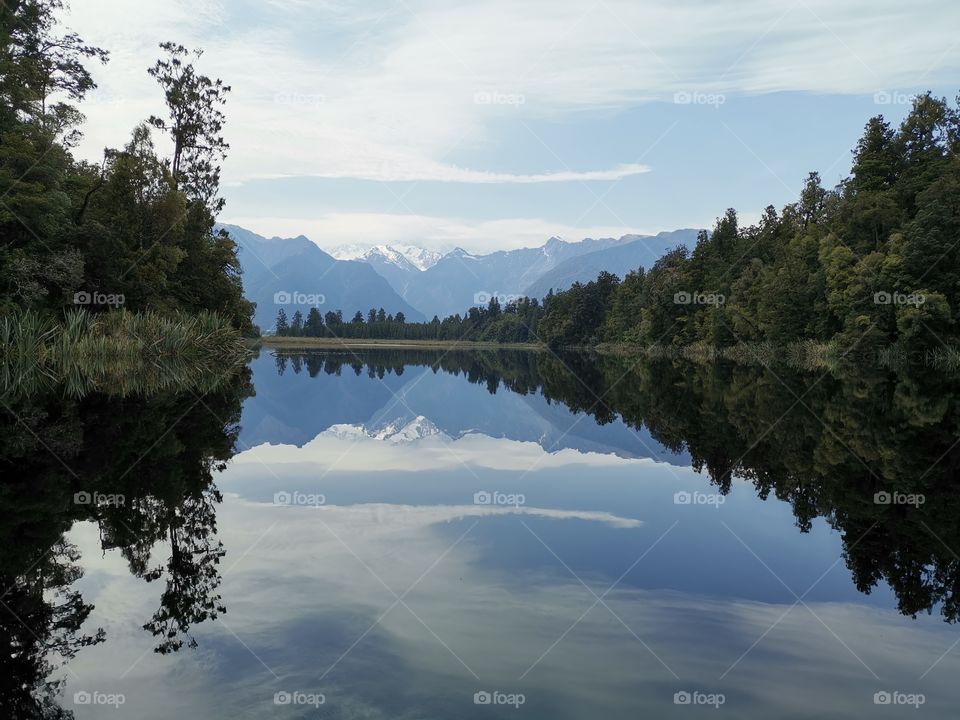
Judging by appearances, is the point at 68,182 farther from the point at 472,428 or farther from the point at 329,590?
the point at 329,590

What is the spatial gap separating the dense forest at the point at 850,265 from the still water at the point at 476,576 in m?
36.7

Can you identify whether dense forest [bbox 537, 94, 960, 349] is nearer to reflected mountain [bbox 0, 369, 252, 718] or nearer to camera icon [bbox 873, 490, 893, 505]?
camera icon [bbox 873, 490, 893, 505]

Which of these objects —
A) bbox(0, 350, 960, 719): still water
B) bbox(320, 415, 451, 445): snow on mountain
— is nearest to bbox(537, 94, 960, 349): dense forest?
bbox(0, 350, 960, 719): still water

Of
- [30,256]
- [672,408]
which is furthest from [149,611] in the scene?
[30,256]

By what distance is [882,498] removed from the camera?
1334cm

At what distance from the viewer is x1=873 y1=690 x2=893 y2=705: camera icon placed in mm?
6156

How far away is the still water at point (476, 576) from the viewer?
619 cm

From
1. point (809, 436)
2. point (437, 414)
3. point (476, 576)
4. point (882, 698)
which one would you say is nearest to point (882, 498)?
point (809, 436)

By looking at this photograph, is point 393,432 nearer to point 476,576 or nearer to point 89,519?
point 89,519

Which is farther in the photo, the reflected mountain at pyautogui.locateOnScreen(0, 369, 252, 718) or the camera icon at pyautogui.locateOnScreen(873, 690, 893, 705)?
the reflected mountain at pyautogui.locateOnScreen(0, 369, 252, 718)

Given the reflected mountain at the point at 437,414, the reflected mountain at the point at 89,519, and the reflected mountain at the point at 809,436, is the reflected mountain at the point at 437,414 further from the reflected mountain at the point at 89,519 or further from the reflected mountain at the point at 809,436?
the reflected mountain at the point at 89,519

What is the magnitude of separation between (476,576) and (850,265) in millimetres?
60331

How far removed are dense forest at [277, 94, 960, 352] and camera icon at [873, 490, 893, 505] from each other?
40.9m

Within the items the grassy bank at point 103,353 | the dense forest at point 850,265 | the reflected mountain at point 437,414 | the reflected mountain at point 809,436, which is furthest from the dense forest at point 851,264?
the grassy bank at point 103,353
